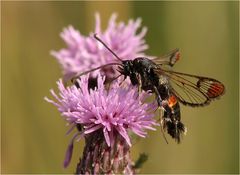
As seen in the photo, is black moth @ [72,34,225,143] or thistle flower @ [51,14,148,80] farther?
thistle flower @ [51,14,148,80]

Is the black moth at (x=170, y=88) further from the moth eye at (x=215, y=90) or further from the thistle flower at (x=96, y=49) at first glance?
the thistle flower at (x=96, y=49)

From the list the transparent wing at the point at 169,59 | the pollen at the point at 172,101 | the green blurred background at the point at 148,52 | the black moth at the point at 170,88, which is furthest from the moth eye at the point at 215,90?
the green blurred background at the point at 148,52

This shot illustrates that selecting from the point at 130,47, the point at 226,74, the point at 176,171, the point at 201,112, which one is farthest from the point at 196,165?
the point at 130,47

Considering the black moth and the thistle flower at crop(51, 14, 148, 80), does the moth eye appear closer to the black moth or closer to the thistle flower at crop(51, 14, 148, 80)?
the black moth

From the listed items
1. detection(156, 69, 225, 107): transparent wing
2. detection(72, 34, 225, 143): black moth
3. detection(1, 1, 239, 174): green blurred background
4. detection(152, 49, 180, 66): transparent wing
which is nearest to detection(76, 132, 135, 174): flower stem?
detection(72, 34, 225, 143): black moth

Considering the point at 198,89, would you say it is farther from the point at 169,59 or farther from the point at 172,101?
the point at 169,59

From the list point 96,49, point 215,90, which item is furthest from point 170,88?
point 96,49
